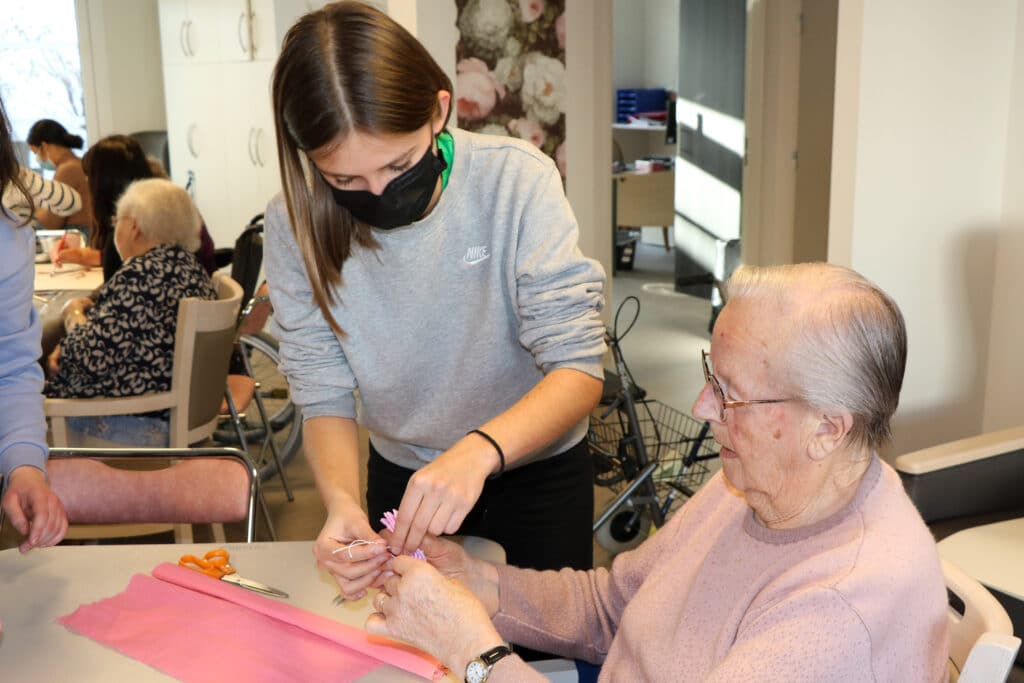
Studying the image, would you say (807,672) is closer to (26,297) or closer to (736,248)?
(26,297)

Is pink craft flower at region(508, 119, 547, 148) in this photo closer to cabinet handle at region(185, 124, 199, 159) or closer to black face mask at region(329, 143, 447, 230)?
cabinet handle at region(185, 124, 199, 159)

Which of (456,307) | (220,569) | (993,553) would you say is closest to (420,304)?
(456,307)

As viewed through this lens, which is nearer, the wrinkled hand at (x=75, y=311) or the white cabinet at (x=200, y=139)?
the wrinkled hand at (x=75, y=311)

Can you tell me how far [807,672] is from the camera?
1104 millimetres

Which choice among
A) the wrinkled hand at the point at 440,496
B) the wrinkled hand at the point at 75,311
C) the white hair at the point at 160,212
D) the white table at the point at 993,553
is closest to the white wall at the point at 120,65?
the wrinkled hand at the point at 75,311

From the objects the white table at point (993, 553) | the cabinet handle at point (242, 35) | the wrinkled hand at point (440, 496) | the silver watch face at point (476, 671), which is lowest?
the white table at point (993, 553)

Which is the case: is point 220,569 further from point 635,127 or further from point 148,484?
point 635,127

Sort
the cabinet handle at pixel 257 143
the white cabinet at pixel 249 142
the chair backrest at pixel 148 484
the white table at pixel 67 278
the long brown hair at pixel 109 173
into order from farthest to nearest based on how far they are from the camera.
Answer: the cabinet handle at pixel 257 143 < the white cabinet at pixel 249 142 < the long brown hair at pixel 109 173 < the white table at pixel 67 278 < the chair backrest at pixel 148 484

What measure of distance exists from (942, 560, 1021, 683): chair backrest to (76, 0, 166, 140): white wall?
25.6 feet

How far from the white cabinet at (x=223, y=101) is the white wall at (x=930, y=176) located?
4.37m

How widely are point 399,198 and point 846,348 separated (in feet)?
2.09

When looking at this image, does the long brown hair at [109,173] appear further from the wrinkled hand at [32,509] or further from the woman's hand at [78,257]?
the wrinkled hand at [32,509]

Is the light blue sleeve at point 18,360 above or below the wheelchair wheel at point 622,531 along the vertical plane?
above

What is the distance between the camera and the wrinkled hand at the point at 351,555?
1.40 m
